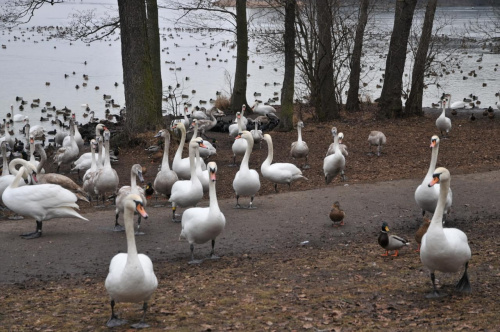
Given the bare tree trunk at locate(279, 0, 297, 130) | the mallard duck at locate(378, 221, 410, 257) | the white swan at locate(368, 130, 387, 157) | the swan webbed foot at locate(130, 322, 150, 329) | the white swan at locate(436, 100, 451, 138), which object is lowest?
the swan webbed foot at locate(130, 322, 150, 329)

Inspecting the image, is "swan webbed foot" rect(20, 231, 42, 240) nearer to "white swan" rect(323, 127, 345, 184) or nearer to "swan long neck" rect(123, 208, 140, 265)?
"swan long neck" rect(123, 208, 140, 265)

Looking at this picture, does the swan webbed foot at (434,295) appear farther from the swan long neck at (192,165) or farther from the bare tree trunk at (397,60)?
the bare tree trunk at (397,60)

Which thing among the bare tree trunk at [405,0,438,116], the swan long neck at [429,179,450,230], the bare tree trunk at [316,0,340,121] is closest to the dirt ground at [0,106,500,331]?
the swan long neck at [429,179,450,230]

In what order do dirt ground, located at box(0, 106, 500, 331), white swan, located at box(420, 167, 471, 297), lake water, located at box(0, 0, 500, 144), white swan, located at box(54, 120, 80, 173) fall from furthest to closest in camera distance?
lake water, located at box(0, 0, 500, 144) < white swan, located at box(54, 120, 80, 173) < white swan, located at box(420, 167, 471, 297) < dirt ground, located at box(0, 106, 500, 331)

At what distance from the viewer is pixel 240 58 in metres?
26.5

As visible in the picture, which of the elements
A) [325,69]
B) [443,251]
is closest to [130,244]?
[443,251]

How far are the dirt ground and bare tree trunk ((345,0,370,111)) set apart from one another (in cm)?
1040

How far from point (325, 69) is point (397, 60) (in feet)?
8.24

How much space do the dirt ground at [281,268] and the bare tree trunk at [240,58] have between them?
11396mm

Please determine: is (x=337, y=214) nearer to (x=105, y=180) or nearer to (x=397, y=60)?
(x=105, y=180)

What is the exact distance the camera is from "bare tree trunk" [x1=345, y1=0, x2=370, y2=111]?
2455 cm

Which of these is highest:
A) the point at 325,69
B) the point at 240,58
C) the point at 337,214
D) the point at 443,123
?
the point at 240,58

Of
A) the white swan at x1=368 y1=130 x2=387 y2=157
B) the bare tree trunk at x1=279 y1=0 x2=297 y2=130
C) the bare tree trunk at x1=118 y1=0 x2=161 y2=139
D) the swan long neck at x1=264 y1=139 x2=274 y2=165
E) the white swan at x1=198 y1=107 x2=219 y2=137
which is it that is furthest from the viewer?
the bare tree trunk at x1=279 y1=0 x2=297 y2=130

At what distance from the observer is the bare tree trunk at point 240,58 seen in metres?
25.9
